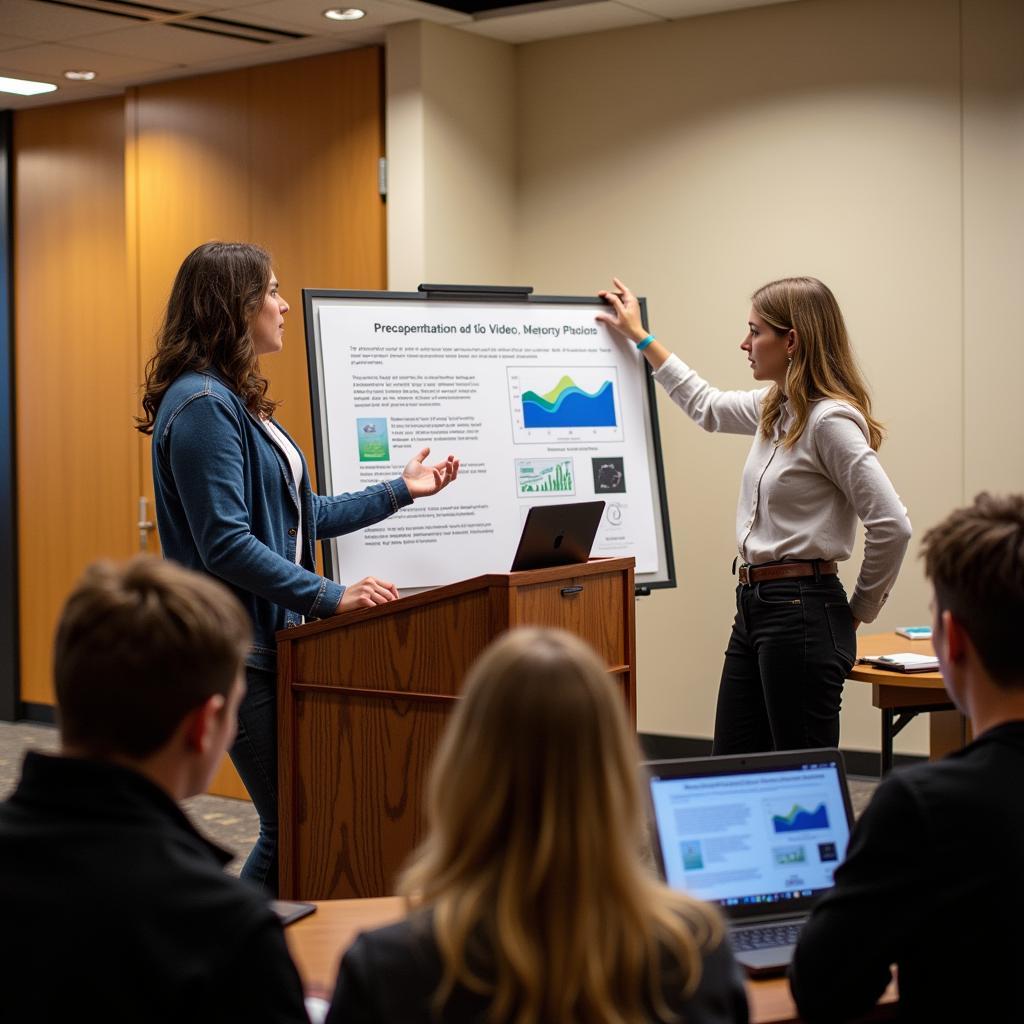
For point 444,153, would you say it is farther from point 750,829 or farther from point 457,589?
point 750,829

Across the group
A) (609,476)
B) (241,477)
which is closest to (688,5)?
(609,476)

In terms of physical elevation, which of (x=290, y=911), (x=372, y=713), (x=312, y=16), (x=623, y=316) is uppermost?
(x=312, y=16)

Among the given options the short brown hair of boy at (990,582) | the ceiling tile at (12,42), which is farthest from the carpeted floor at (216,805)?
the short brown hair of boy at (990,582)

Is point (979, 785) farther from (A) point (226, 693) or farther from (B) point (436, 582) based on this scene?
(B) point (436, 582)

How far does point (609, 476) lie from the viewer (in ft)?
12.6

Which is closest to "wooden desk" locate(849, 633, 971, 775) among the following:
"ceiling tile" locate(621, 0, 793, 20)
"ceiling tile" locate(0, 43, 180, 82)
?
"ceiling tile" locate(621, 0, 793, 20)

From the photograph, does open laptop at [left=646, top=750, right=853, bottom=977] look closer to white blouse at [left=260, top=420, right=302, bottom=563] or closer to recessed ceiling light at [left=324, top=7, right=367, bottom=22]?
white blouse at [left=260, top=420, right=302, bottom=563]

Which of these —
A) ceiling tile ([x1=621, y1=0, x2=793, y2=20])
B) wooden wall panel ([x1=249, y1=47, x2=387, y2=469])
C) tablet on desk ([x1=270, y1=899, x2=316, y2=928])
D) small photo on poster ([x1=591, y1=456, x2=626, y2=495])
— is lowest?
tablet on desk ([x1=270, y1=899, x2=316, y2=928])

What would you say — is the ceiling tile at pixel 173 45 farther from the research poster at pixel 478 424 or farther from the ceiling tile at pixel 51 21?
the research poster at pixel 478 424

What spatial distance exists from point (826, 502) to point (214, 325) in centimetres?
156

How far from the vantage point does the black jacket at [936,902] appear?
141cm

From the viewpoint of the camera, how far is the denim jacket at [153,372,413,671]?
272 cm

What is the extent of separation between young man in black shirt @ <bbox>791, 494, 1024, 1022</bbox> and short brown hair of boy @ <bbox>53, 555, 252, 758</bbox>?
718 mm

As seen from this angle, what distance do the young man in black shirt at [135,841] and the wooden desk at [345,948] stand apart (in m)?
0.22
